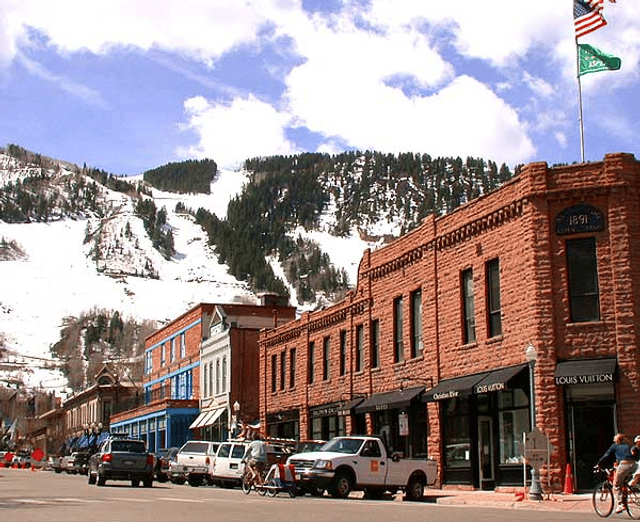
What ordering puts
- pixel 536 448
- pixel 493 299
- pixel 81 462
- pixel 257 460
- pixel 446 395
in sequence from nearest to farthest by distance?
pixel 536 448
pixel 257 460
pixel 493 299
pixel 446 395
pixel 81 462

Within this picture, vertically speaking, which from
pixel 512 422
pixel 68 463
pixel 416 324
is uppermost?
pixel 416 324

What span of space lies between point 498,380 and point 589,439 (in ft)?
9.53

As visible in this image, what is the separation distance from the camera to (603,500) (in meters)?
19.8

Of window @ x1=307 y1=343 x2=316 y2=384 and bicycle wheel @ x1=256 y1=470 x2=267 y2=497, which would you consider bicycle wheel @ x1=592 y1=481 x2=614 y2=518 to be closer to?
bicycle wheel @ x1=256 y1=470 x2=267 y2=497

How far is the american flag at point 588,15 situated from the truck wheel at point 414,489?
46.8 feet

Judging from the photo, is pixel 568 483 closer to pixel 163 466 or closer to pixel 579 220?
pixel 579 220

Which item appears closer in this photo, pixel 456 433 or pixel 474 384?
pixel 474 384

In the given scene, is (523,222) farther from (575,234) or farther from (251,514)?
(251,514)

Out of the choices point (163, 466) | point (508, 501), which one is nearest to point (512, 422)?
point (508, 501)

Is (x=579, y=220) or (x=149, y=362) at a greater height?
(x=579, y=220)

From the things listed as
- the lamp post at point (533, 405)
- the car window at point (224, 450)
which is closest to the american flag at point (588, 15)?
the lamp post at point (533, 405)

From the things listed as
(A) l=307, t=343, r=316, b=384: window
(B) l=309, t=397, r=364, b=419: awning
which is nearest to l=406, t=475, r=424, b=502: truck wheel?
(B) l=309, t=397, r=364, b=419: awning

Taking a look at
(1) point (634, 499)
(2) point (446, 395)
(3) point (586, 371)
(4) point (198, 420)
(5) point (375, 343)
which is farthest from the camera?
(4) point (198, 420)

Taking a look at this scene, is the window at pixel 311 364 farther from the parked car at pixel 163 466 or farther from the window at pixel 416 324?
the window at pixel 416 324
